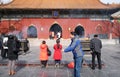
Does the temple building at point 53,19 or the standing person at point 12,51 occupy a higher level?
the temple building at point 53,19

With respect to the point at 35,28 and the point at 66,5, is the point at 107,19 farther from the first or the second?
the point at 35,28

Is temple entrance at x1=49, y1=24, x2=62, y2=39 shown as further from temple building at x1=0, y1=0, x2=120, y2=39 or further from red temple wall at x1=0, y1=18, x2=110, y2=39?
red temple wall at x1=0, y1=18, x2=110, y2=39

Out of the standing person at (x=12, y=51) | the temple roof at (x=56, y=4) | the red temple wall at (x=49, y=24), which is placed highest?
the temple roof at (x=56, y=4)

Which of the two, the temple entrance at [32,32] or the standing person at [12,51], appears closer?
the standing person at [12,51]

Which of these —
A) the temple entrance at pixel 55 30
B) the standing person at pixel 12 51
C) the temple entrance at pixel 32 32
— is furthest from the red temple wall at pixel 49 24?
the standing person at pixel 12 51

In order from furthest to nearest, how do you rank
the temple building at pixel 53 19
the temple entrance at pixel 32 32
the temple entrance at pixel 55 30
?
the temple entrance at pixel 55 30 → the temple entrance at pixel 32 32 → the temple building at pixel 53 19

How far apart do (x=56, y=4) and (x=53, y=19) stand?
1861 mm

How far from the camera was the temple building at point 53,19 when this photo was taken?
37312mm

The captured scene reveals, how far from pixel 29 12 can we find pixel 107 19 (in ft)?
31.1

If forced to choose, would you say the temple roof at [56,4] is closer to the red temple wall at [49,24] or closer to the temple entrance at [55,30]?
the red temple wall at [49,24]

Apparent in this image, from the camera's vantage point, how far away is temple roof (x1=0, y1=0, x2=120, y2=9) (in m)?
36.8

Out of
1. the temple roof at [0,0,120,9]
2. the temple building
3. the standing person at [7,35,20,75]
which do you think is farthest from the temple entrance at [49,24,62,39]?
the standing person at [7,35,20,75]

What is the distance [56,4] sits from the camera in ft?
124

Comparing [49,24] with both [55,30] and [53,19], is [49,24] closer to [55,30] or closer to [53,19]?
[53,19]
